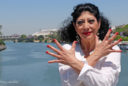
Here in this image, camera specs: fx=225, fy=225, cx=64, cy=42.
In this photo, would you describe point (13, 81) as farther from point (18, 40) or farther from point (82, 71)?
point (18, 40)

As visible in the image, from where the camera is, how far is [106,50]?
0.48 meters

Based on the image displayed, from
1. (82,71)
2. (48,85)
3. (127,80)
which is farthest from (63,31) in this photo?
(127,80)

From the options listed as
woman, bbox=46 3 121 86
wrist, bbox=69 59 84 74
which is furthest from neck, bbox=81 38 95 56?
wrist, bbox=69 59 84 74

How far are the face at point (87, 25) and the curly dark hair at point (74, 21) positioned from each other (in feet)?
0.07

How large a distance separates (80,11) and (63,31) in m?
0.15

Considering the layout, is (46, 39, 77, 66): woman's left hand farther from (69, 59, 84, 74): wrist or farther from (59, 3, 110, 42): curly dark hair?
(59, 3, 110, 42): curly dark hair

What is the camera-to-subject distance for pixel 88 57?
1.63 feet

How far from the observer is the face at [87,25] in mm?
521

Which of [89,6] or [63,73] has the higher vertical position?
[89,6]

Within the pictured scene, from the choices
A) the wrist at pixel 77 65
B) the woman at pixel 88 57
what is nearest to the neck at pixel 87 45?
the woman at pixel 88 57

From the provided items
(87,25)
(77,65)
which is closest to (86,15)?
(87,25)

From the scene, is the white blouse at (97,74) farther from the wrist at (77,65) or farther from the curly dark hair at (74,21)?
the curly dark hair at (74,21)

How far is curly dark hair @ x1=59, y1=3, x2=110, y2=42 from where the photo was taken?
0.56 metres

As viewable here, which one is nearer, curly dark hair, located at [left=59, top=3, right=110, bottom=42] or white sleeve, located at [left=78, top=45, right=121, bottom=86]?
white sleeve, located at [left=78, top=45, right=121, bottom=86]
